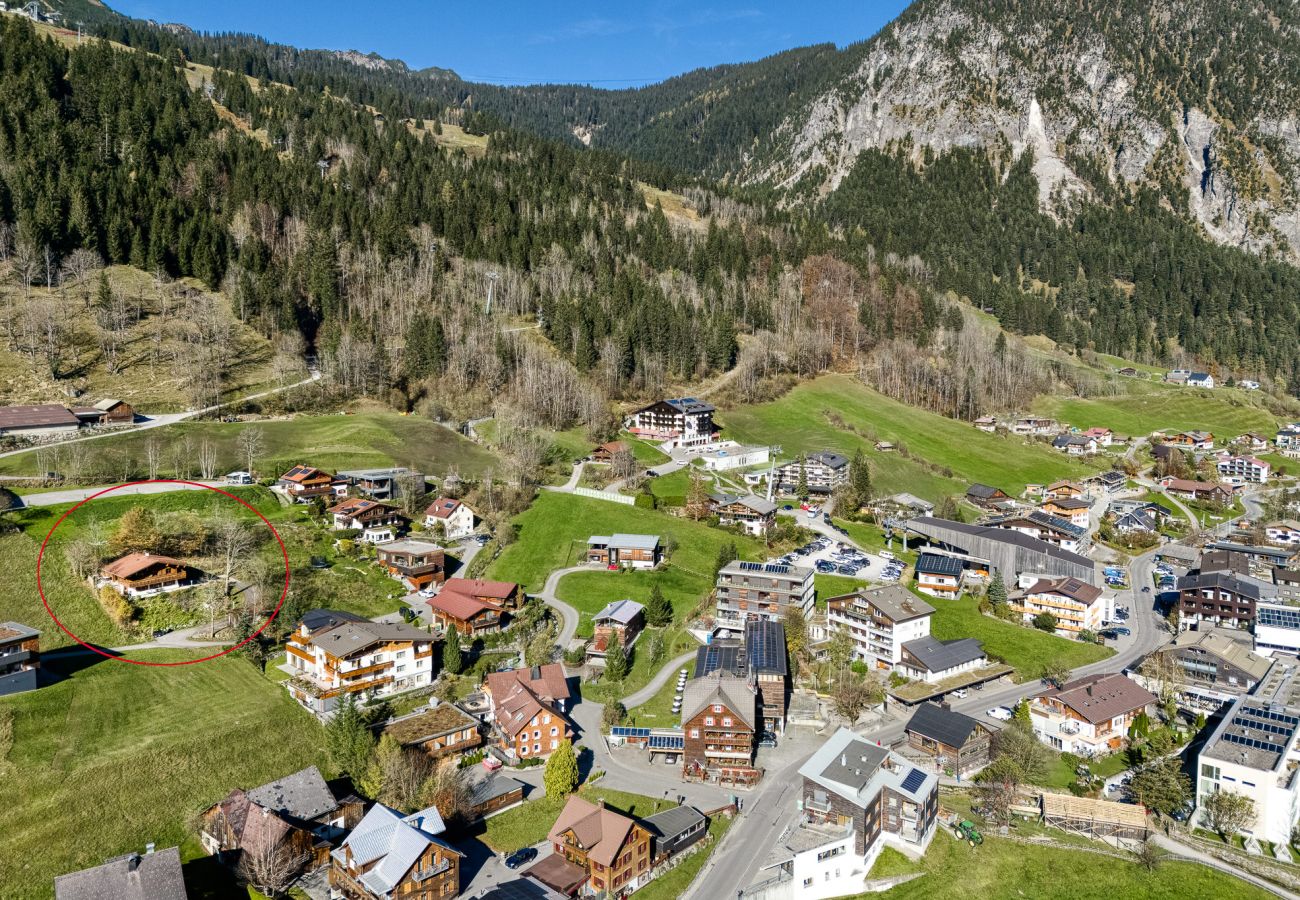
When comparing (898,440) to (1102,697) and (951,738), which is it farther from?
A: (951,738)

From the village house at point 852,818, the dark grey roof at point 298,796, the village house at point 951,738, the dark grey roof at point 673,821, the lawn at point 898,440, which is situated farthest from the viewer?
the lawn at point 898,440

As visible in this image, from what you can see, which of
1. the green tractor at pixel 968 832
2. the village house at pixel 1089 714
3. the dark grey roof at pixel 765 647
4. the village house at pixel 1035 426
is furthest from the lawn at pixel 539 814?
the village house at pixel 1035 426

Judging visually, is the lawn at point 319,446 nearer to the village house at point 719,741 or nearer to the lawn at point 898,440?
the lawn at point 898,440

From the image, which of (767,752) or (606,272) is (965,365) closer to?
(606,272)

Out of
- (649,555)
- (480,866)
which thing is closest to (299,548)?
(649,555)

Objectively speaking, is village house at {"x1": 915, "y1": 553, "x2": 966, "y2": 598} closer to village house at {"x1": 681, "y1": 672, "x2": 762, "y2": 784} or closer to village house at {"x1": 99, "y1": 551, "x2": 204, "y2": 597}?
village house at {"x1": 681, "y1": 672, "x2": 762, "y2": 784}
